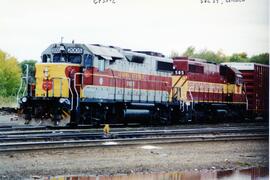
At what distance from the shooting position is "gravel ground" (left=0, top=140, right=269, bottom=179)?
488 centimetres

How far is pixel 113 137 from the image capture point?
232 inches

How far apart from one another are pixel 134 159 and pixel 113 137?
0.64 m

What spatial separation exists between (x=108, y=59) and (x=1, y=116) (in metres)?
1.43

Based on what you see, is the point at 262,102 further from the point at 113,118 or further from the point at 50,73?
the point at 50,73

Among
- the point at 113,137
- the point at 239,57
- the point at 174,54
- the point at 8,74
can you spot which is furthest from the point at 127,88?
the point at 8,74

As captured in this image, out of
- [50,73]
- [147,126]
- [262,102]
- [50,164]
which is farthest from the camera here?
[147,126]

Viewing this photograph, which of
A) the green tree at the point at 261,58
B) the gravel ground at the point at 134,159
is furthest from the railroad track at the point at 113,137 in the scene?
the green tree at the point at 261,58

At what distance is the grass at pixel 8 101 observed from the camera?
543 centimetres

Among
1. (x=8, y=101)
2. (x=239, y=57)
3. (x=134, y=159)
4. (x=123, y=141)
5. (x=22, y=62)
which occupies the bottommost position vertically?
(x=134, y=159)

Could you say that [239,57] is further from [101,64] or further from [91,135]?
[91,135]

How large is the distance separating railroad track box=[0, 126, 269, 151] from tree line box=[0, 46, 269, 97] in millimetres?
535

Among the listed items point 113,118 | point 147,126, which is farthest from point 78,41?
point 147,126

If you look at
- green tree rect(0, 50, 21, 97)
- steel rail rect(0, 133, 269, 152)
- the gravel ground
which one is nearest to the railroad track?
steel rail rect(0, 133, 269, 152)

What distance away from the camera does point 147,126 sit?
6.64 metres
